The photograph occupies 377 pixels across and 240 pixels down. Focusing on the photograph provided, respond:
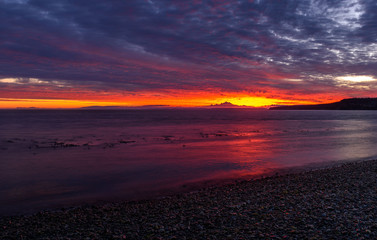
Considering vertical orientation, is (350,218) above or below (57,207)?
above

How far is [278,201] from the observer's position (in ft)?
33.4

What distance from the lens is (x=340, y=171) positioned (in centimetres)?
1606

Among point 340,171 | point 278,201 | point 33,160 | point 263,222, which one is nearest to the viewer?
point 263,222

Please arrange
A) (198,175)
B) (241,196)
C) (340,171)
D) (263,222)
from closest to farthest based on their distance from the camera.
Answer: (263,222)
(241,196)
(340,171)
(198,175)

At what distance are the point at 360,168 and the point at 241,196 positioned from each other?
10085 mm

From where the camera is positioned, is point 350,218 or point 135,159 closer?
point 350,218

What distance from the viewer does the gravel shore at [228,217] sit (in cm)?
746

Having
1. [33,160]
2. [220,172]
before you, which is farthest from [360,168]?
[33,160]

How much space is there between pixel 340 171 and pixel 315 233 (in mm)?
10506

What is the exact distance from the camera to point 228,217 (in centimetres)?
866

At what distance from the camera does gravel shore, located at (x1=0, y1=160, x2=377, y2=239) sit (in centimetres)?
746

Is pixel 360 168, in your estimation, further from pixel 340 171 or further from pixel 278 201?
pixel 278 201

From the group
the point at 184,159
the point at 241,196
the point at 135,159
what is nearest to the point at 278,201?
the point at 241,196

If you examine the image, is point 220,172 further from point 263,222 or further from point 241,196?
point 263,222
